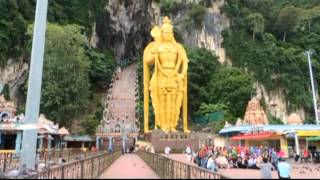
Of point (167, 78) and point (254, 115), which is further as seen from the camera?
point (254, 115)

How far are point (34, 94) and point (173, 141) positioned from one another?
1260 centimetres

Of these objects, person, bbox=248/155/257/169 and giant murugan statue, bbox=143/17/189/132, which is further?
giant murugan statue, bbox=143/17/189/132

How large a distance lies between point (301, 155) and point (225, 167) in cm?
874

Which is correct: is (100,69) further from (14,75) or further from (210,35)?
(210,35)

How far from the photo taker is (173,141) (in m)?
20.4

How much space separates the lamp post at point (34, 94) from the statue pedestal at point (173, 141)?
1187 centimetres

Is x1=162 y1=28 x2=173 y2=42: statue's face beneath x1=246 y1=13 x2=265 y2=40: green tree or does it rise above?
beneath

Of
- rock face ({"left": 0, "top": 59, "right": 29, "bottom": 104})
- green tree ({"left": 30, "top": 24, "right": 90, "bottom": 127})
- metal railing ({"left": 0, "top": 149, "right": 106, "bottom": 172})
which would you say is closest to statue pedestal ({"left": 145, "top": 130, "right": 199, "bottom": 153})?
metal railing ({"left": 0, "top": 149, "right": 106, "bottom": 172})

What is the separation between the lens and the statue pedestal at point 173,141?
20.2m

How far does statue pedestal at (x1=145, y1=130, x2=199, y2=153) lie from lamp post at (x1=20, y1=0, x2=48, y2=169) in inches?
467

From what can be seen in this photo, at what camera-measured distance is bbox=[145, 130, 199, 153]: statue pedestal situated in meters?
20.2

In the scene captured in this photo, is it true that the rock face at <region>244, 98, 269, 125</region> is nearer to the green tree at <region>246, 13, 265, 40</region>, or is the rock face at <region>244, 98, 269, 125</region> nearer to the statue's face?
the statue's face

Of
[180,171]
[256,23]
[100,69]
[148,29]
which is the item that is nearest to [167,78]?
[180,171]

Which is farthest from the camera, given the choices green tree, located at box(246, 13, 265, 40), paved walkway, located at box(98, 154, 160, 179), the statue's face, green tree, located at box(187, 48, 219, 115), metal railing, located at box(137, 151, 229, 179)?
green tree, located at box(246, 13, 265, 40)
